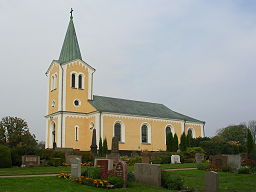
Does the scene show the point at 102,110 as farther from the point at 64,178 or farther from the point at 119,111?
the point at 64,178

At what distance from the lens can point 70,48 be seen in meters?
43.2

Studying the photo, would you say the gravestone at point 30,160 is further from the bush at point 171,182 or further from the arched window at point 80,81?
the arched window at point 80,81

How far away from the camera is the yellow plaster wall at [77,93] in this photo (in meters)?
40.8

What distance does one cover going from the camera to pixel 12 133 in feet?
110

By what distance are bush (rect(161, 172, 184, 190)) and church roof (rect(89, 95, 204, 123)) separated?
25978 mm

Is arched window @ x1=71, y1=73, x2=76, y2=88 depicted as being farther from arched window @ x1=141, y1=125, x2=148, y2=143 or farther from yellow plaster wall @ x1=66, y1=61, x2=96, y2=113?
arched window @ x1=141, y1=125, x2=148, y2=143

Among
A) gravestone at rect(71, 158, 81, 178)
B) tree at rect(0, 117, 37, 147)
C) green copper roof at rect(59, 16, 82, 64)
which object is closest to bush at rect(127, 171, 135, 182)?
gravestone at rect(71, 158, 81, 178)

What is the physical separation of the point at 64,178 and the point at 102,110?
24684 mm

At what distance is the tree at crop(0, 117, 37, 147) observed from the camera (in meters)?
33.0

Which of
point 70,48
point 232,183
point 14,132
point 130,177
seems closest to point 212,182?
point 232,183

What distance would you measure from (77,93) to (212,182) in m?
31.2

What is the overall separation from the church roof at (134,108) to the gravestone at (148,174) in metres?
25.2

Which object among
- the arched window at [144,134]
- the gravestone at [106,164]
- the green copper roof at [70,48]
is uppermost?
the green copper roof at [70,48]

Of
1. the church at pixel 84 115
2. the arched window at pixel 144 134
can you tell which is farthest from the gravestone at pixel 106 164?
the arched window at pixel 144 134
